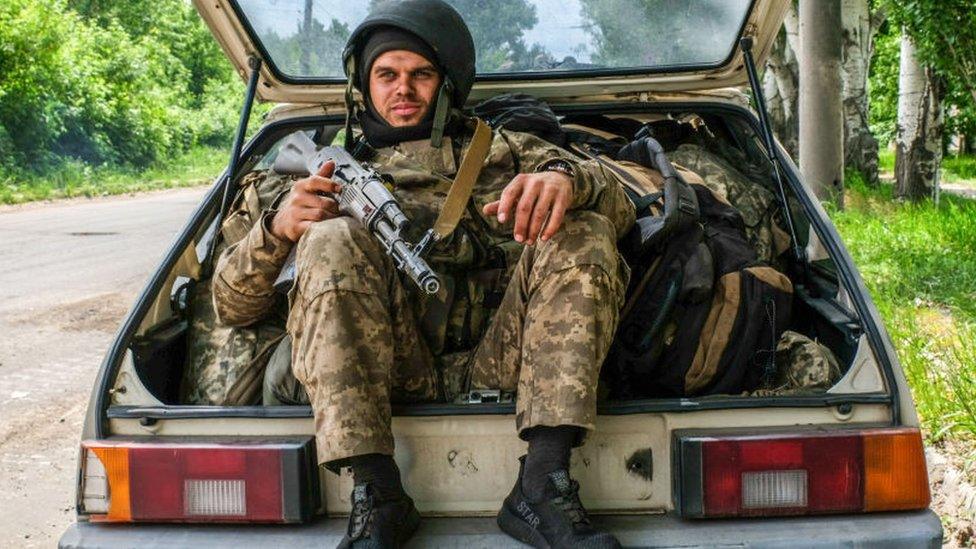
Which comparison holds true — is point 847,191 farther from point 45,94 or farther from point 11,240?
point 45,94

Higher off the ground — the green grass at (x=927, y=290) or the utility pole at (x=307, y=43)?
the utility pole at (x=307, y=43)

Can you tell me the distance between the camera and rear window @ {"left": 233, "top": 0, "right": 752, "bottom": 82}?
3.35m

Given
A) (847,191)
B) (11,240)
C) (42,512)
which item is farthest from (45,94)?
(42,512)

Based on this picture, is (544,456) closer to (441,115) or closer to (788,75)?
(441,115)

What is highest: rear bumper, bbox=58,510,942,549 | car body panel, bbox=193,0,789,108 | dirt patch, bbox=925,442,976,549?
car body panel, bbox=193,0,789,108

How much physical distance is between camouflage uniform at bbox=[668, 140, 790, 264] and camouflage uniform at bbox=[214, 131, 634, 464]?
90 centimetres

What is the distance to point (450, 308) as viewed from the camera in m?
2.81

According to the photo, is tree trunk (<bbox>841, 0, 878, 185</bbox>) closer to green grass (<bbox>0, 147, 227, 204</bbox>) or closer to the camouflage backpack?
the camouflage backpack

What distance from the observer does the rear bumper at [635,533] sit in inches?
84.4

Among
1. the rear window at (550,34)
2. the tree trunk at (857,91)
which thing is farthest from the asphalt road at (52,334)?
the tree trunk at (857,91)

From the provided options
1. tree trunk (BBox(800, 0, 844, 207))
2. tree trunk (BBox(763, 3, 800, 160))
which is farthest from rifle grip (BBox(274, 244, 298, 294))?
tree trunk (BBox(763, 3, 800, 160))

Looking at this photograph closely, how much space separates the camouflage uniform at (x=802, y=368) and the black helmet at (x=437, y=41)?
1128 mm

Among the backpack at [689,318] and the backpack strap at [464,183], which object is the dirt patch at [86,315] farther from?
the backpack at [689,318]

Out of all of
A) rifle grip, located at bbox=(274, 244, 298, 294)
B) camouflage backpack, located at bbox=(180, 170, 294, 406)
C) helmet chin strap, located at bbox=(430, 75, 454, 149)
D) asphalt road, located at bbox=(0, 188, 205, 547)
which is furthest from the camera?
asphalt road, located at bbox=(0, 188, 205, 547)
